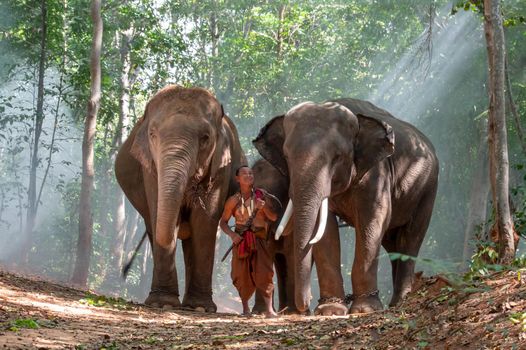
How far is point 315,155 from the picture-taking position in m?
10.6

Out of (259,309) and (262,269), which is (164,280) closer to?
(259,309)

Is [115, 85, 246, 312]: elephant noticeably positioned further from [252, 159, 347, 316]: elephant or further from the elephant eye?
[252, 159, 347, 316]: elephant

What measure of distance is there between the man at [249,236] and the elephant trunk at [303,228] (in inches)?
24.2

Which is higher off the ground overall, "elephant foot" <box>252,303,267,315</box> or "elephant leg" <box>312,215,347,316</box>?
"elephant leg" <box>312,215,347,316</box>

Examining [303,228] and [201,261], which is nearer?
[303,228]

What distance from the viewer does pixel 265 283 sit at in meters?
11.2

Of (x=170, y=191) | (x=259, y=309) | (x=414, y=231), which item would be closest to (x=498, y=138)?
(x=170, y=191)

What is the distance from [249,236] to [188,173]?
101 centimetres

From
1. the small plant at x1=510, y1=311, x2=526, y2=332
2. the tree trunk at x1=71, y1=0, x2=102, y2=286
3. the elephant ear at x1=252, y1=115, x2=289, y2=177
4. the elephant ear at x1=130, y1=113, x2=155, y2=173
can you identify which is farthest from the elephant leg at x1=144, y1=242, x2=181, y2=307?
the small plant at x1=510, y1=311, x2=526, y2=332

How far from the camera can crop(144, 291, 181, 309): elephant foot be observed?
1169 cm

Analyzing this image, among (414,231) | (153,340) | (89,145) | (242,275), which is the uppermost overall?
(89,145)

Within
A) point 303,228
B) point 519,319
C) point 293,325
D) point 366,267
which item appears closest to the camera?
point 519,319

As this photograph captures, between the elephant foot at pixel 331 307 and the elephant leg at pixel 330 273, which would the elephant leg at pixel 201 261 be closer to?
the elephant leg at pixel 330 273

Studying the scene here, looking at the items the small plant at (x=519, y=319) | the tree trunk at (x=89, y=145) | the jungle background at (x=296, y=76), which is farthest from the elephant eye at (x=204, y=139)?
the jungle background at (x=296, y=76)
